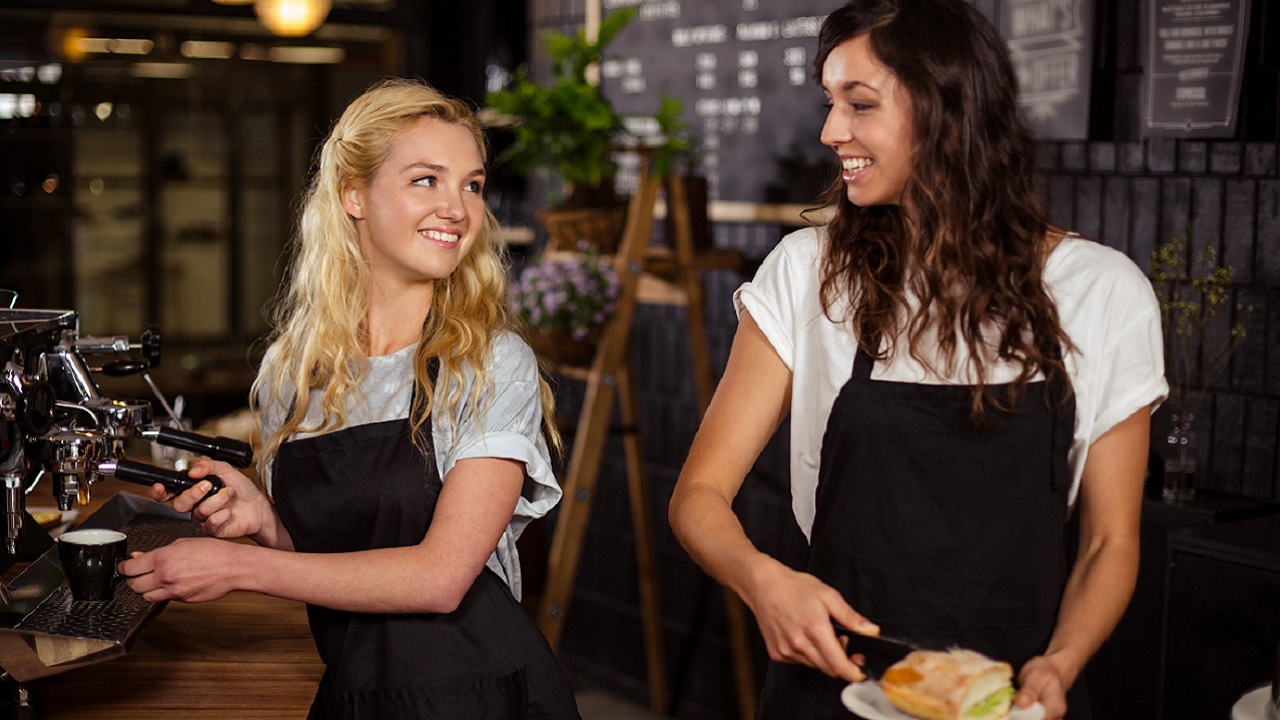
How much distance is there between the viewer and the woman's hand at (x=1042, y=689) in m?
1.48

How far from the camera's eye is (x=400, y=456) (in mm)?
1929

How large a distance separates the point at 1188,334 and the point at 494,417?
1702 millimetres

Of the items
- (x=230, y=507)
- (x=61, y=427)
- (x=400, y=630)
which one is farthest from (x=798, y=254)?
(x=61, y=427)

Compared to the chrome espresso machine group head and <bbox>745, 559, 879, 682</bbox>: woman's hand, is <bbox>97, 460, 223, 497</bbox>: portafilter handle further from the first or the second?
<bbox>745, 559, 879, 682</bbox>: woman's hand

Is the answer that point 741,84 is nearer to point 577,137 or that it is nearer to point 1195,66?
point 577,137

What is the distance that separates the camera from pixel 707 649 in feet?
14.4

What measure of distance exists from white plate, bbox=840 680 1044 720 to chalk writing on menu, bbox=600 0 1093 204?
2163 millimetres

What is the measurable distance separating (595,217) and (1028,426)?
7.63 feet

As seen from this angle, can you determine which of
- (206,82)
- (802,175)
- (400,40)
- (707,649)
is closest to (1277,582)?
(802,175)

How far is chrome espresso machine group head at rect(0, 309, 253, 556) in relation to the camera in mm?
1729

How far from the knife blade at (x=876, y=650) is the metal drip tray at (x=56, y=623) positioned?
34.4 inches

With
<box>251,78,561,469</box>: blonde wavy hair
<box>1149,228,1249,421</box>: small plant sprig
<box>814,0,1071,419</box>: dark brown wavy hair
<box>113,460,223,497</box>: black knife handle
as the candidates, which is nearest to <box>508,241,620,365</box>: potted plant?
<box>1149,228,1249,421</box>: small plant sprig

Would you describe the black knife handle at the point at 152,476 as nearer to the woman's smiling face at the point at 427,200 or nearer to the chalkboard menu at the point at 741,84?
the woman's smiling face at the point at 427,200

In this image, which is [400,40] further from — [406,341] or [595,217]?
[406,341]
